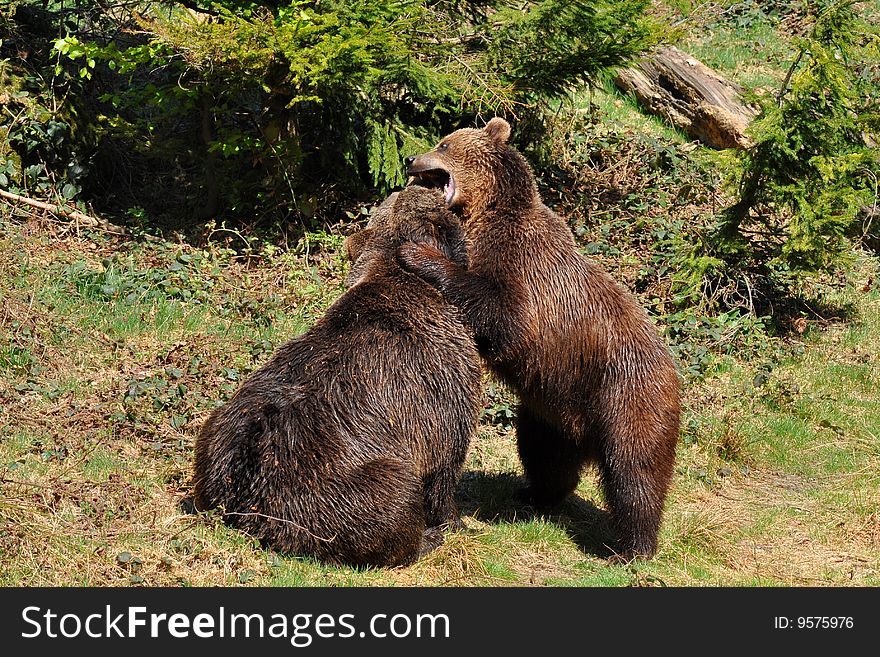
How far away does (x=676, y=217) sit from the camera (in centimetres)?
1153

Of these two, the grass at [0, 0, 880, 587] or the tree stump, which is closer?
the grass at [0, 0, 880, 587]

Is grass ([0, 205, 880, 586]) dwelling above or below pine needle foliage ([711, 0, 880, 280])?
below

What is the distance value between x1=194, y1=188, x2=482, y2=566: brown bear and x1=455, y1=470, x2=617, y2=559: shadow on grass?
0.86 metres

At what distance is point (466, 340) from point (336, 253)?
447cm

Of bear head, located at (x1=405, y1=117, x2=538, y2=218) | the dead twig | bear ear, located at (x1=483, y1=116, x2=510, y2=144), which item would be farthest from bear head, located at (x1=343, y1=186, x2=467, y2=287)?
the dead twig

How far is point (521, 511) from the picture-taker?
7.36 m

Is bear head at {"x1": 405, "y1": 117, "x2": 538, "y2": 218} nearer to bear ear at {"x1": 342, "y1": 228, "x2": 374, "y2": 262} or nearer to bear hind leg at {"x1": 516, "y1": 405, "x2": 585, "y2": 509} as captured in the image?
bear ear at {"x1": 342, "y1": 228, "x2": 374, "y2": 262}

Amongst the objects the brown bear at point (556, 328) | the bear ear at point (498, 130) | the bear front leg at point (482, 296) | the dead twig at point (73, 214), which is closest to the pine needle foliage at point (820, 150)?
the brown bear at point (556, 328)

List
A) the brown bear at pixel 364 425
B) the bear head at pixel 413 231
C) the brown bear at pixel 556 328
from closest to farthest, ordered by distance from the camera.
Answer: the brown bear at pixel 364 425 < the brown bear at pixel 556 328 < the bear head at pixel 413 231

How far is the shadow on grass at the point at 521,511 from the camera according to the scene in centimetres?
707

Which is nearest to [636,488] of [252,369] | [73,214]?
[252,369]

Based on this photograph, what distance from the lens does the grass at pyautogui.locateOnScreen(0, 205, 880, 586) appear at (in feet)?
18.7

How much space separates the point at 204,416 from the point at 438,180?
8.33ft

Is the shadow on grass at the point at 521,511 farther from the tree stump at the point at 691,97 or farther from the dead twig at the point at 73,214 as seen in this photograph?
the tree stump at the point at 691,97
